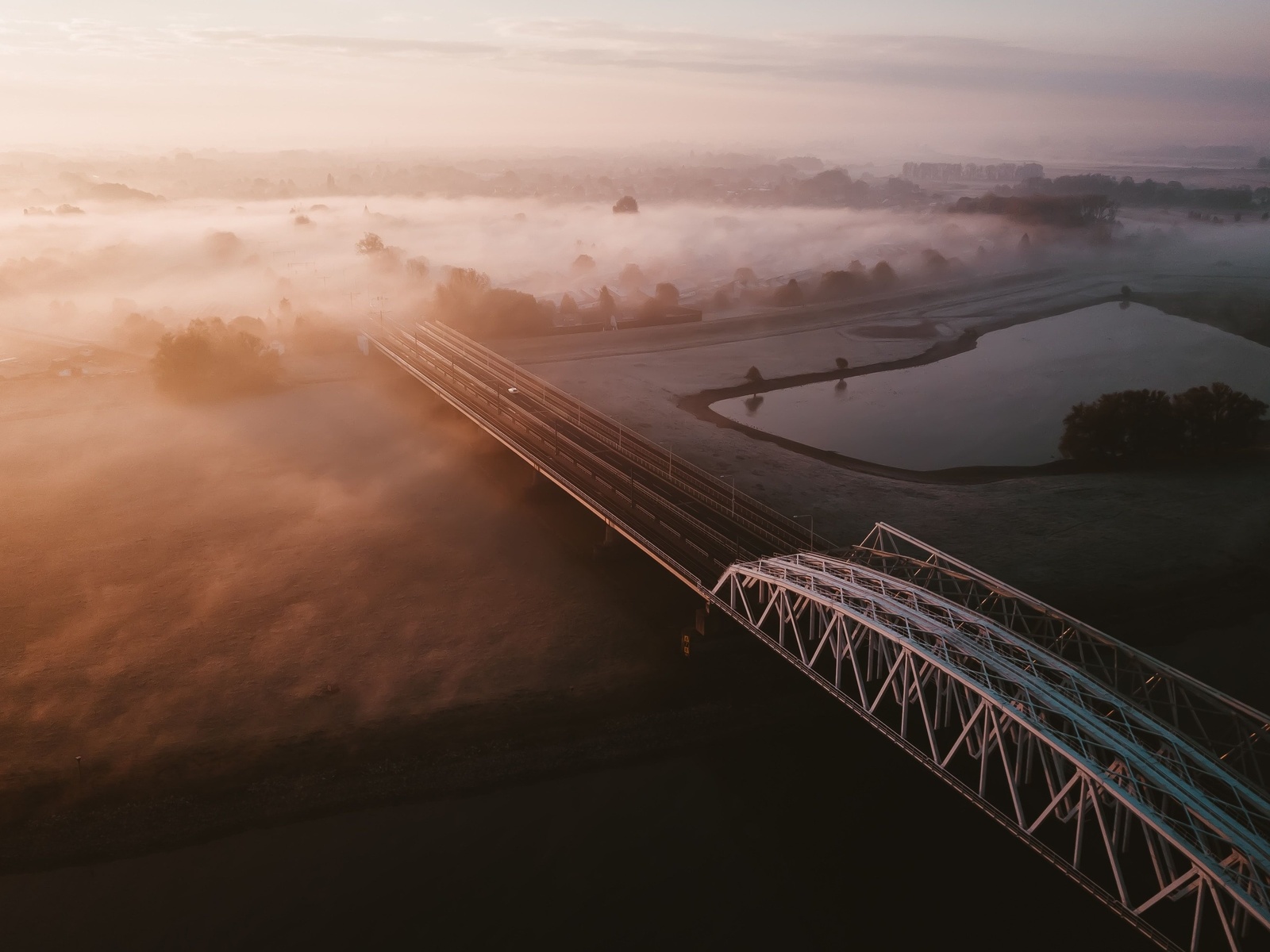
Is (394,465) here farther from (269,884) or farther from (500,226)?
(500,226)

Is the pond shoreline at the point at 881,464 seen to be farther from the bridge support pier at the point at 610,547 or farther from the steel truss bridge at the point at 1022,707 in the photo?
the bridge support pier at the point at 610,547

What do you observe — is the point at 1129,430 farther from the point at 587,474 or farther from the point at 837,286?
the point at 837,286

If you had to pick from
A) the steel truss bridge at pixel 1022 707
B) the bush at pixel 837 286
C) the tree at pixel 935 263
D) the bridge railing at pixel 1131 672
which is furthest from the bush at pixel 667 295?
the bridge railing at pixel 1131 672

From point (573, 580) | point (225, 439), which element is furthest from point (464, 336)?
point (573, 580)

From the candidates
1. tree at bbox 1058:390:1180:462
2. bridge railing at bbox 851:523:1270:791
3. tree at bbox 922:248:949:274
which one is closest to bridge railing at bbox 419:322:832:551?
bridge railing at bbox 851:523:1270:791

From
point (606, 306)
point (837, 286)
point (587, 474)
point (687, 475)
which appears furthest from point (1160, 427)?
point (837, 286)
